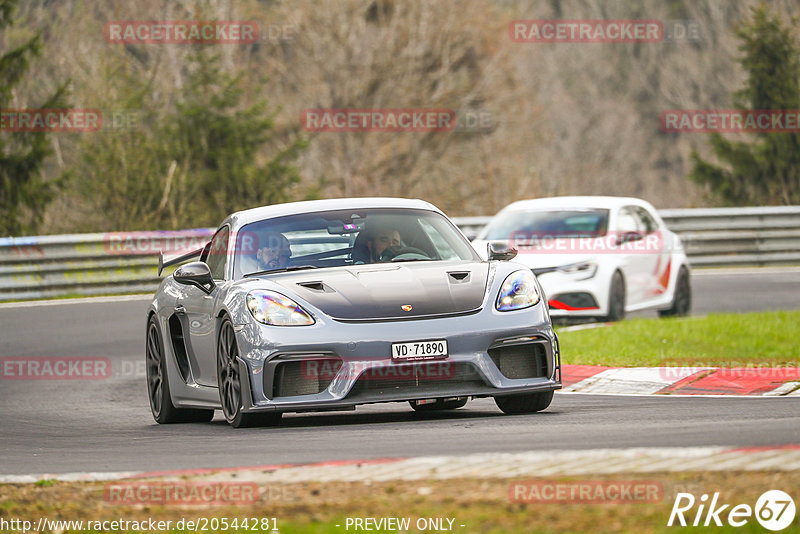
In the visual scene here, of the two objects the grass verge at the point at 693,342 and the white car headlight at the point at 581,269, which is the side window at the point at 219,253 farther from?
the white car headlight at the point at 581,269

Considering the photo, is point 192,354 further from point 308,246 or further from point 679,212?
point 679,212

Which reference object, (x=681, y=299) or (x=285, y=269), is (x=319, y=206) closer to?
(x=285, y=269)

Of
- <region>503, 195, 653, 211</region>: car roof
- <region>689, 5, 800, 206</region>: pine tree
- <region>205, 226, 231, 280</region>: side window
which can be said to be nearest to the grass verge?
<region>503, 195, 653, 211</region>: car roof

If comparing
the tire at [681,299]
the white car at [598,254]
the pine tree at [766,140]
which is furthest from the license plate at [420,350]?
the pine tree at [766,140]

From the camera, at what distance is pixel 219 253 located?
1073cm

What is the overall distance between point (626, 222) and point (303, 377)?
10324 millimetres

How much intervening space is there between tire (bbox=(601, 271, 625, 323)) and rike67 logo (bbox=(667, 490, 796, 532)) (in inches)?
471

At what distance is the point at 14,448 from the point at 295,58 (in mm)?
33033

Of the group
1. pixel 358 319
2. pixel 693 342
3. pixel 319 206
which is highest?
pixel 319 206

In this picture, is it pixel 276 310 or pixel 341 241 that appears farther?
pixel 341 241

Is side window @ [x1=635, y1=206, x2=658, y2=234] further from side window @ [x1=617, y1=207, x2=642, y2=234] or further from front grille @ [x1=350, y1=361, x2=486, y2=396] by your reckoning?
front grille @ [x1=350, y1=361, x2=486, y2=396]

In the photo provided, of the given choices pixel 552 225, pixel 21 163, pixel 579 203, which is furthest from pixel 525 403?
pixel 21 163

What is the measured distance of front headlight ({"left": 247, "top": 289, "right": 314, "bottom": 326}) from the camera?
29.4 feet

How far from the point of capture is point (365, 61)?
39812 mm
